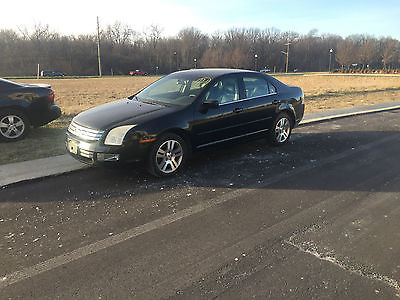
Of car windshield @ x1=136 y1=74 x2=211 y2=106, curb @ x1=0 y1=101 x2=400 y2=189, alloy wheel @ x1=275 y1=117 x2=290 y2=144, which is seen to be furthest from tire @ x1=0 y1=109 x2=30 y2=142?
alloy wheel @ x1=275 y1=117 x2=290 y2=144

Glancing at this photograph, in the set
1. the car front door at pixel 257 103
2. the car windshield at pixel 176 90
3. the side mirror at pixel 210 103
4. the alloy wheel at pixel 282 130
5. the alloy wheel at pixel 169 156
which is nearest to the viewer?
the alloy wheel at pixel 169 156

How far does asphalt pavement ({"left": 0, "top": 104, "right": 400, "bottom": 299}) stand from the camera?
261 cm

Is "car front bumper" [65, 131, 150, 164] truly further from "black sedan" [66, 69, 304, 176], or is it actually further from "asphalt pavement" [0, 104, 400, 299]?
"asphalt pavement" [0, 104, 400, 299]

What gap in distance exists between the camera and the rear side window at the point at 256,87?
6.05 metres

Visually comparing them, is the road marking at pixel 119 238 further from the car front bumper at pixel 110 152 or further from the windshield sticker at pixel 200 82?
the windshield sticker at pixel 200 82

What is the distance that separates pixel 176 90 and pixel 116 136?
1674 millimetres

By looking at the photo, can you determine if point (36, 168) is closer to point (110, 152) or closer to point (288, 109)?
point (110, 152)

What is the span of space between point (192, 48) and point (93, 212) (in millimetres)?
117273

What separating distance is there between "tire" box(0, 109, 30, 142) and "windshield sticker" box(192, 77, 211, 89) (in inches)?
154

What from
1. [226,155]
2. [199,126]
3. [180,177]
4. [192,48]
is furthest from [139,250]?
[192,48]

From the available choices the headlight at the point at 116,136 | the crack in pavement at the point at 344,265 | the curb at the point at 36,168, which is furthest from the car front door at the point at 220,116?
the crack in pavement at the point at 344,265

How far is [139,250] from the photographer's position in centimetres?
309

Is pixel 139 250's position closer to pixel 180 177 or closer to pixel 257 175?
pixel 180 177

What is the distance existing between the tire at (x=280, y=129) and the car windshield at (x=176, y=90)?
1867 mm
